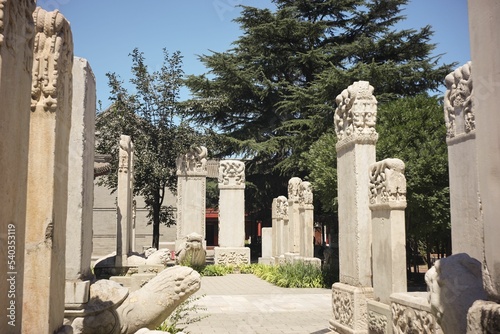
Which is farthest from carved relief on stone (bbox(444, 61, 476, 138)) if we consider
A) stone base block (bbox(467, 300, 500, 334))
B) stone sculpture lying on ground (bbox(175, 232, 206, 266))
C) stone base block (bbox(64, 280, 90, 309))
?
stone sculpture lying on ground (bbox(175, 232, 206, 266))

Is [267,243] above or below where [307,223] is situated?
below

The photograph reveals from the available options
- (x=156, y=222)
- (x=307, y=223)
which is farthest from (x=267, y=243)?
(x=307, y=223)

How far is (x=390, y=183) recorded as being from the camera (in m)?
6.73

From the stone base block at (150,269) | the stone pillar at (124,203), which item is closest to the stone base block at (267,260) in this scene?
the stone pillar at (124,203)

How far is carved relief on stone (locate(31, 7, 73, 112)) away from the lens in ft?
13.5

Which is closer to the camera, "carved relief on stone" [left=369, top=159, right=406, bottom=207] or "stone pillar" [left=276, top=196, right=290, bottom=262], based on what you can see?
"carved relief on stone" [left=369, top=159, right=406, bottom=207]

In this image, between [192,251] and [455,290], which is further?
[192,251]

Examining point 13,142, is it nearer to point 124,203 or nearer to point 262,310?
point 262,310

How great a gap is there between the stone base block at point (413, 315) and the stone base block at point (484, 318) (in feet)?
5.45

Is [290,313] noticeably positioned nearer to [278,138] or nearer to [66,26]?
[66,26]

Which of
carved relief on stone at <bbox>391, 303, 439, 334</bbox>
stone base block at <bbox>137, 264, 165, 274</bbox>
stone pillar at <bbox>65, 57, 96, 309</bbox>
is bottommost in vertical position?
stone base block at <bbox>137, 264, 165, 274</bbox>

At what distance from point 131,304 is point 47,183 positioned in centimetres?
216

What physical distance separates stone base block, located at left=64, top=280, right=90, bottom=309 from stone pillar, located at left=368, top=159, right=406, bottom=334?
3797 millimetres

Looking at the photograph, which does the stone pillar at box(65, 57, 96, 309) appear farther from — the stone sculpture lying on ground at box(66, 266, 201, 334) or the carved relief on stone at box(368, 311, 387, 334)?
the carved relief on stone at box(368, 311, 387, 334)
